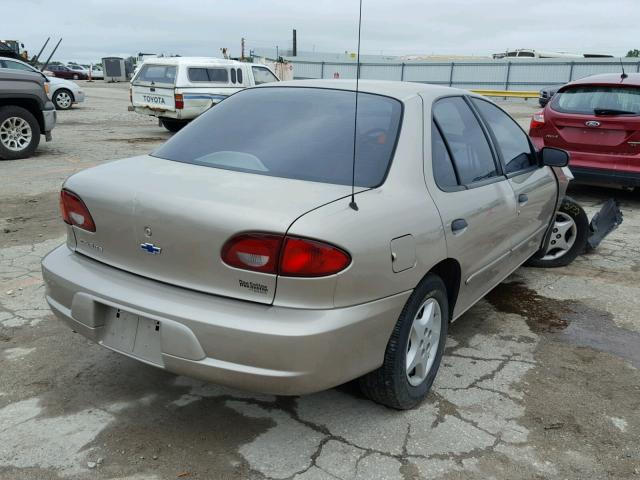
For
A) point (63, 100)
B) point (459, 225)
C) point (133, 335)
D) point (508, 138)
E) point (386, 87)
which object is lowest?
point (63, 100)

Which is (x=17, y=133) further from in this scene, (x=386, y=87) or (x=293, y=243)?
(x=293, y=243)

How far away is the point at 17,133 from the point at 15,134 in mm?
41

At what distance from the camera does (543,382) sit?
3207mm

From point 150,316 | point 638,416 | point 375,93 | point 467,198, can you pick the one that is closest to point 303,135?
point 375,93

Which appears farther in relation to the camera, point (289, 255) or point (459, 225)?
point (459, 225)

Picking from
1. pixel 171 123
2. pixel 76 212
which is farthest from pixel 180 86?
pixel 76 212

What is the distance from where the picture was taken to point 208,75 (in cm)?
1398

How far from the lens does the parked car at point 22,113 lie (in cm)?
913

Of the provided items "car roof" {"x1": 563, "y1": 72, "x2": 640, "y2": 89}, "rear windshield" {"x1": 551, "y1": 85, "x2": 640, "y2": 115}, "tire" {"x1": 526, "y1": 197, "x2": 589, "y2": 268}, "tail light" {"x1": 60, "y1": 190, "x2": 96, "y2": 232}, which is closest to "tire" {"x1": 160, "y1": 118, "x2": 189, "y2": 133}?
"rear windshield" {"x1": 551, "y1": 85, "x2": 640, "y2": 115}

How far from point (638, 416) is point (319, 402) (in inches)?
61.4

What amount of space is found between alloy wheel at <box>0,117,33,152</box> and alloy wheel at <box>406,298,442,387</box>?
Result: 8.59m

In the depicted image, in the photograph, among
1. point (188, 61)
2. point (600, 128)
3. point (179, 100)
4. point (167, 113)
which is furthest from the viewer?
point (188, 61)

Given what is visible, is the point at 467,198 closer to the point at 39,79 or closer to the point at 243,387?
the point at 243,387

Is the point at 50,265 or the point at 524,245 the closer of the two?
the point at 50,265
